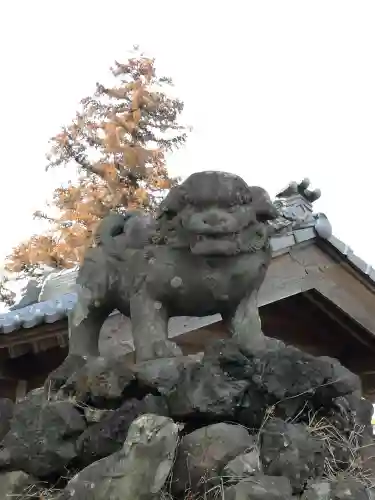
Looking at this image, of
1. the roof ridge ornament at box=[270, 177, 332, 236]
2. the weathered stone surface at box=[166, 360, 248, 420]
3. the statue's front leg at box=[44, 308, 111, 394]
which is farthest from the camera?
the roof ridge ornament at box=[270, 177, 332, 236]

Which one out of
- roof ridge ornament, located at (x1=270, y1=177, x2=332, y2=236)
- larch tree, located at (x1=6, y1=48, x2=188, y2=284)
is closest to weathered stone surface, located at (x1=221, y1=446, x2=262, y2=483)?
roof ridge ornament, located at (x1=270, y1=177, x2=332, y2=236)

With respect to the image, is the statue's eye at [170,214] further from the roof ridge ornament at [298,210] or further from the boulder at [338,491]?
the roof ridge ornament at [298,210]

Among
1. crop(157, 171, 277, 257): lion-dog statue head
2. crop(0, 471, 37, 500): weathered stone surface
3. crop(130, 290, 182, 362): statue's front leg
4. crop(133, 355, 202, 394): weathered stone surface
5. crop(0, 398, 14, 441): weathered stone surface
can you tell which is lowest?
crop(0, 471, 37, 500): weathered stone surface

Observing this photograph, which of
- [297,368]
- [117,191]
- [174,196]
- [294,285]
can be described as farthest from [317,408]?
[117,191]

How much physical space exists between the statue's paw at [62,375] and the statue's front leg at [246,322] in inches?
20.4

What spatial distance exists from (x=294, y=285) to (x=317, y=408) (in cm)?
236

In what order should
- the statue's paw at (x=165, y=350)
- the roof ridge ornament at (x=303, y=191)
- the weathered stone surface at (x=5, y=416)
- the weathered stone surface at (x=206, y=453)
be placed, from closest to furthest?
the weathered stone surface at (x=206, y=453), the statue's paw at (x=165, y=350), the weathered stone surface at (x=5, y=416), the roof ridge ornament at (x=303, y=191)

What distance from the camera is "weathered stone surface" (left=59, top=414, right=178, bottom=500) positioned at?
1.56 metres

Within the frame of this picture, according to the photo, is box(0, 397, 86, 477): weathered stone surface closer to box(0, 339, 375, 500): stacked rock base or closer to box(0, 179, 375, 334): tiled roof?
box(0, 339, 375, 500): stacked rock base

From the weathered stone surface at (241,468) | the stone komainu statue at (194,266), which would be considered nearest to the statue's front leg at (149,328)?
the stone komainu statue at (194,266)

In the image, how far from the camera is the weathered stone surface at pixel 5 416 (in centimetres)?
213

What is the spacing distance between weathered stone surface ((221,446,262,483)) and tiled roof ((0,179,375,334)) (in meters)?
2.24

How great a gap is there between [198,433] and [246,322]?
53 cm

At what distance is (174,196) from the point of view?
6.94 feet
